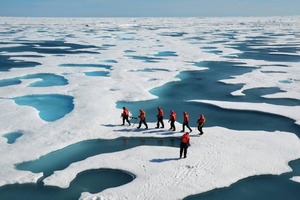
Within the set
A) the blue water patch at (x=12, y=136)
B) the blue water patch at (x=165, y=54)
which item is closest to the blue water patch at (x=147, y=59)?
the blue water patch at (x=165, y=54)

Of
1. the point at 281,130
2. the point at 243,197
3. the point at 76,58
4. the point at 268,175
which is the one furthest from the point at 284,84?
the point at 76,58

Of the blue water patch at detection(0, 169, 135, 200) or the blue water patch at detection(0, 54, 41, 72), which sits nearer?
the blue water patch at detection(0, 169, 135, 200)

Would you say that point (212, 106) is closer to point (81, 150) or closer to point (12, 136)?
point (81, 150)

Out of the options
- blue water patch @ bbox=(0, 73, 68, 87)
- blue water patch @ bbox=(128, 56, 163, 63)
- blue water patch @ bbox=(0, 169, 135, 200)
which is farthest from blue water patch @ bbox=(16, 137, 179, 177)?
blue water patch @ bbox=(128, 56, 163, 63)

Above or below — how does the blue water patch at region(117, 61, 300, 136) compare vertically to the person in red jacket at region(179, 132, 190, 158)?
below

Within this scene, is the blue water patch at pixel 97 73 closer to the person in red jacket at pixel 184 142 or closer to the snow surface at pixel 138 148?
the snow surface at pixel 138 148

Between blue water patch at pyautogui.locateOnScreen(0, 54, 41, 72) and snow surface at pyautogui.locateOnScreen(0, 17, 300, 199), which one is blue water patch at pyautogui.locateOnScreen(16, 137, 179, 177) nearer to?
snow surface at pyautogui.locateOnScreen(0, 17, 300, 199)

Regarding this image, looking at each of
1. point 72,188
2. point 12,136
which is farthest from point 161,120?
point 12,136
